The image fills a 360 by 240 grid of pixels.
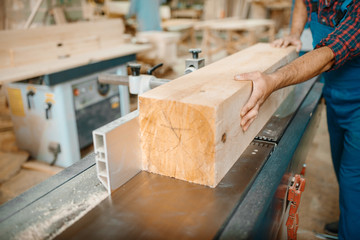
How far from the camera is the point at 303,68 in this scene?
1.02 metres

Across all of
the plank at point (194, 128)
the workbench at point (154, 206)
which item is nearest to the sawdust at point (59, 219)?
the workbench at point (154, 206)

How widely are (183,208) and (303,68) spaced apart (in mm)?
597

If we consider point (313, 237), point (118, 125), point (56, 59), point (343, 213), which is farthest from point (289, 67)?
point (56, 59)

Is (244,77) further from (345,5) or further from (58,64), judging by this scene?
(58,64)

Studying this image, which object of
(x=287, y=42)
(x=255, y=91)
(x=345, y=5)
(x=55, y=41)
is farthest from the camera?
(x=55, y=41)

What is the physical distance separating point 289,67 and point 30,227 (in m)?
0.86

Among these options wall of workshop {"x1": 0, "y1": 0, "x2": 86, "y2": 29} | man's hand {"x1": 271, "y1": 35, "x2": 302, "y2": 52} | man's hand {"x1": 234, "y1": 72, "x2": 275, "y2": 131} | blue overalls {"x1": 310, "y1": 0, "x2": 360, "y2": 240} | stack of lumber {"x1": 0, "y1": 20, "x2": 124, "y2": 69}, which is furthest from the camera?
Answer: wall of workshop {"x1": 0, "y1": 0, "x2": 86, "y2": 29}

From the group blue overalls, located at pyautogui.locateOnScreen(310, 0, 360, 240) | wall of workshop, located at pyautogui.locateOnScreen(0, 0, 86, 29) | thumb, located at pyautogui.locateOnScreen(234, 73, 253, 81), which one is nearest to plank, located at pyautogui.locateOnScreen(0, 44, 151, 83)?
wall of workshop, located at pyautogui.locateOnScreen(0, 0, 86, 29)

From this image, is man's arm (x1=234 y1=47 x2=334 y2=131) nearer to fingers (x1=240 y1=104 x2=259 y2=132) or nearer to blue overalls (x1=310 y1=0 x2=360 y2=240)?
fingers (x1=240 y1=104 x2=259 y2=132)

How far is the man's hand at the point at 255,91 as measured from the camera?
94 centimetres

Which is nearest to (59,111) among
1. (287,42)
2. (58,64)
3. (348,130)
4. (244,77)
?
(58,64)

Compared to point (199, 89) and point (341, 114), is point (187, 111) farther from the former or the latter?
point (341, 114)

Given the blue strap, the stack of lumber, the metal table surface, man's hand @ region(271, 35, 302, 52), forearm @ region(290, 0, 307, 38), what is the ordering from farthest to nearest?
1. the stack of lumber
2. forearm @ region(290, 0, 307, 38)
3. man's hand @ region(271, 35, 302, 52)
4. the blue strap
5. the metal table surface

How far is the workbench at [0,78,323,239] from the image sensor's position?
2.35 ft
